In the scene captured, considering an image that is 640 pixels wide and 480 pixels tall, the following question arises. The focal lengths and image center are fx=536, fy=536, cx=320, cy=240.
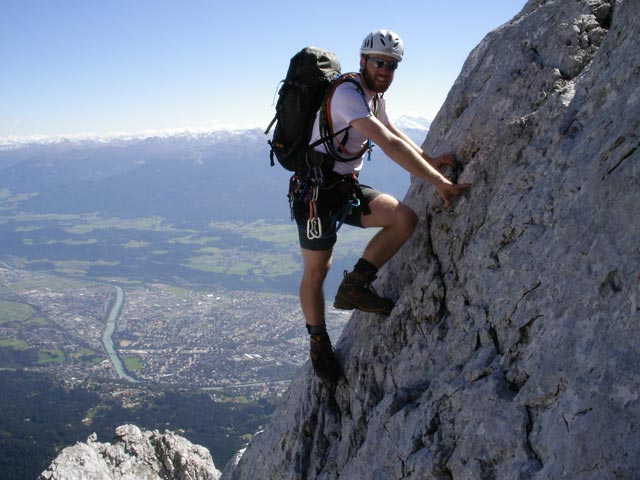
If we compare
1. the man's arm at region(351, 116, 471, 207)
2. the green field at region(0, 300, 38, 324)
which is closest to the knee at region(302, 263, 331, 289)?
the man's arm at region(351, 116, 471, 207)

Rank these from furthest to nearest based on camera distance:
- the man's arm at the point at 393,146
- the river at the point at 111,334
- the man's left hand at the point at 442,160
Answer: the river at the point at 111,334 → the man's left hand at the point at 442,160 → the man's arm at the point at 393,146

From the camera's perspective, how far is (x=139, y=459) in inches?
835

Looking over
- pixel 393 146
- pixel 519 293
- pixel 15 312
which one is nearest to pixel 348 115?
pixel 393 146

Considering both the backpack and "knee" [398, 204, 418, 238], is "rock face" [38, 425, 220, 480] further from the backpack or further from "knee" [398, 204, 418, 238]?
the backpack

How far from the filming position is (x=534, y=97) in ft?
23.7

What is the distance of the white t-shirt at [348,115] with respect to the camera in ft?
22.9

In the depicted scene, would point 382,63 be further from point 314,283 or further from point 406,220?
point 314,283

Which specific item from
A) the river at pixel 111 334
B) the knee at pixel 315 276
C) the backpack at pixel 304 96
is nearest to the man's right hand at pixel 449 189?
the backpack at pixel 304 96

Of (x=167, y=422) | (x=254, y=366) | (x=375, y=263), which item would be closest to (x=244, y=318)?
(x=254, y=366)

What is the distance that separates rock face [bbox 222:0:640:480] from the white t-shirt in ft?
4.80

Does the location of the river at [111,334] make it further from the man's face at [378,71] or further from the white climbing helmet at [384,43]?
the white climbing helmet at [384,43]

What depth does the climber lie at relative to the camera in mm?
6977

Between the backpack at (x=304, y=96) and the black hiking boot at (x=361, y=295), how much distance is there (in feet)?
5.90

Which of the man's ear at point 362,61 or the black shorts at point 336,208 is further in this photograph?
the black shorts at point 336,208
